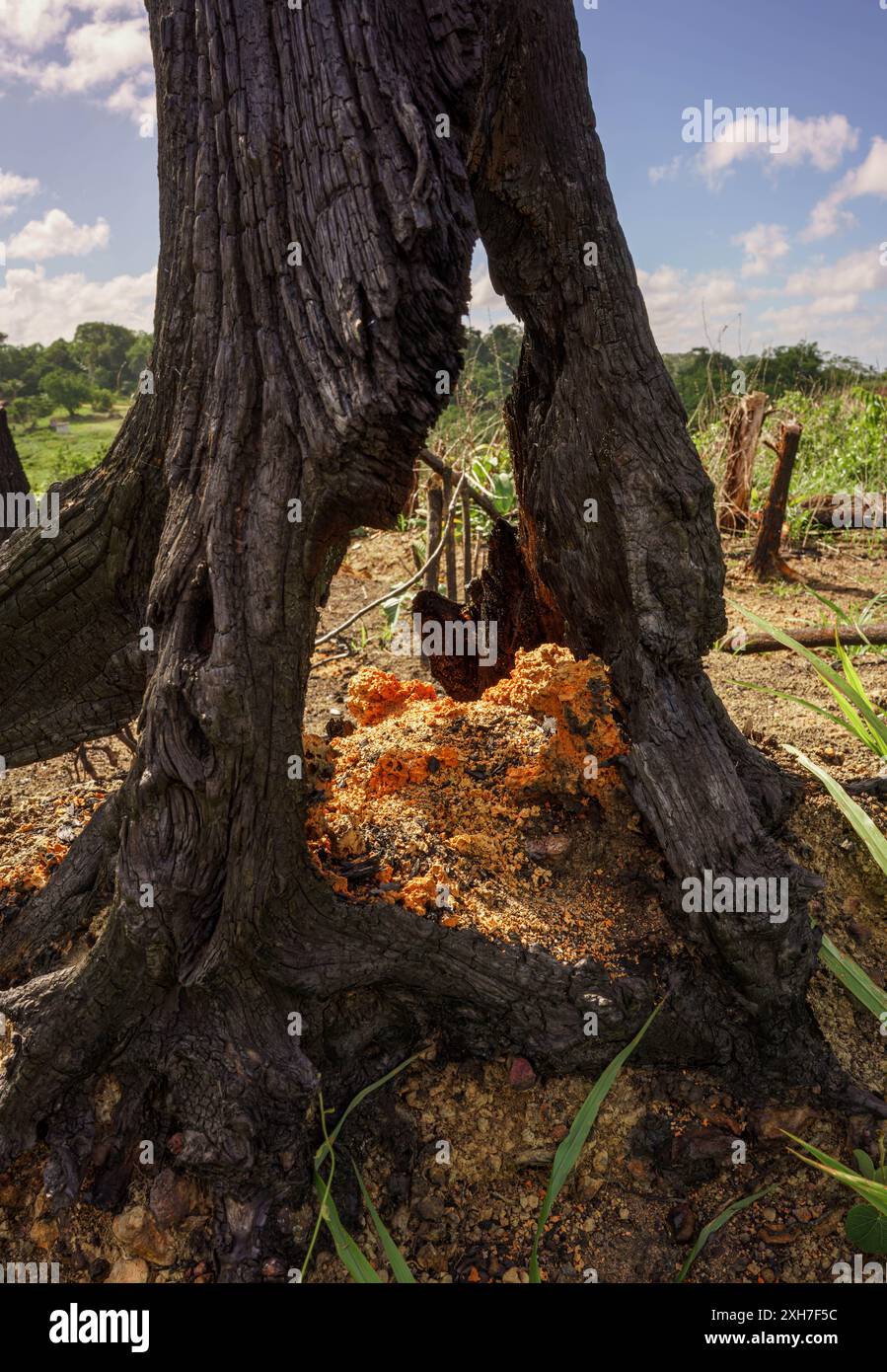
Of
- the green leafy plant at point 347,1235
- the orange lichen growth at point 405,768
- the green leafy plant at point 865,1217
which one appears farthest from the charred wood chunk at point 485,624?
the green leafy plant at point 865,1217

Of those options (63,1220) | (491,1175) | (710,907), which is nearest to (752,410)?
(710,907)

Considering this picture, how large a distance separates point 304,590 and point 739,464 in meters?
6.88

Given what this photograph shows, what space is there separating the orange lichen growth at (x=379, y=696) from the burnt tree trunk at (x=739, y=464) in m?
5.69

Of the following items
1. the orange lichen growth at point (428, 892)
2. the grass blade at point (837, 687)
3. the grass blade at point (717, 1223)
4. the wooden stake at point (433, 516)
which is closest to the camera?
the grass blade at point (717, 1223)

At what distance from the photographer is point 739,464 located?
7.92 metres

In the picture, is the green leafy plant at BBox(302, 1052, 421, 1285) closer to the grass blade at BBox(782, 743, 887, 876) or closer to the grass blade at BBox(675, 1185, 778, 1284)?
the grass blade at BBox(675, 1185, 778, 1284)

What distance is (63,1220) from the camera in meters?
2.06

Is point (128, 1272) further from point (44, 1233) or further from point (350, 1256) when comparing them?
point (350, 1256)

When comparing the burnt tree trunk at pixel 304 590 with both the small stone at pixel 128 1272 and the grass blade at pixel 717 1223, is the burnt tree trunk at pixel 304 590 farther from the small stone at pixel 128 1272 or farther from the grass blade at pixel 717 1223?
the grass blade at pixel 717 1223

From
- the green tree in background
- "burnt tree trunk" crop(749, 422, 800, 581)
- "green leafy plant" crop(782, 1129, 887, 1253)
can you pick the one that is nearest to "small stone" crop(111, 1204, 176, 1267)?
"green leafy plant" crop(782, 1129, 887, 1253)

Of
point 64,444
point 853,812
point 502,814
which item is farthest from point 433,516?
point 64,444

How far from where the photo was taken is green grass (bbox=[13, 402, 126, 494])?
10719 mm

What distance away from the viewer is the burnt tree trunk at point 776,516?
262 inches

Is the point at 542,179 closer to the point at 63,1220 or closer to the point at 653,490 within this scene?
the point at 653,490
